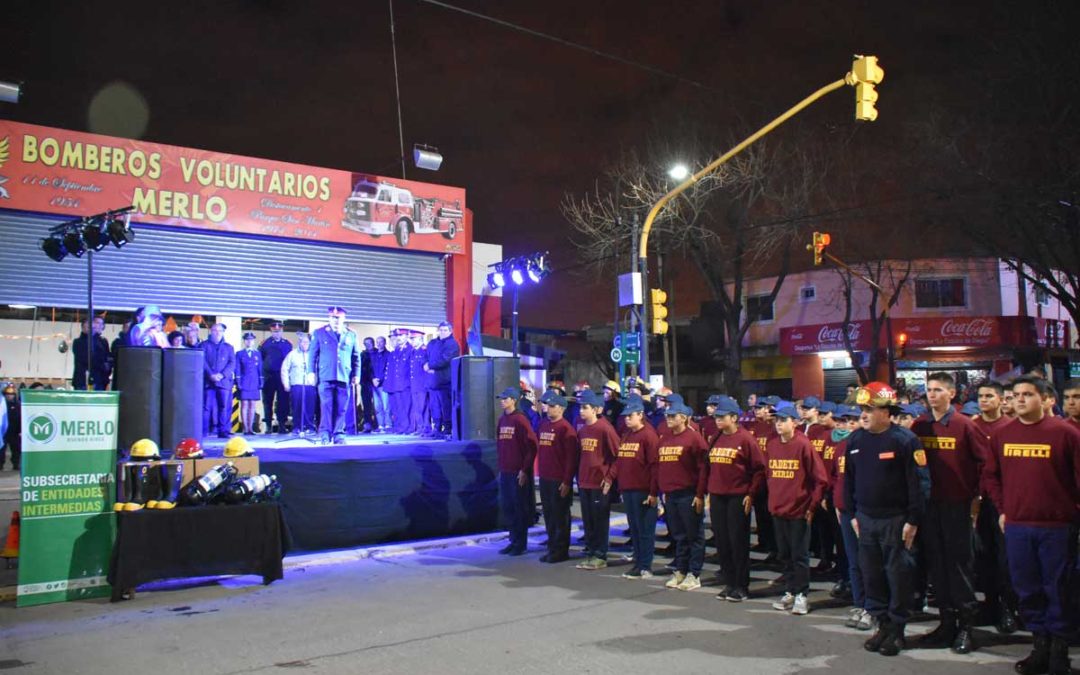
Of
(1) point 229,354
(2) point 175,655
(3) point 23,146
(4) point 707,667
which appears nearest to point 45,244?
(3) point 23,146

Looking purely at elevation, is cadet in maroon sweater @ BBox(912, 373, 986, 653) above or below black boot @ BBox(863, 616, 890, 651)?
above

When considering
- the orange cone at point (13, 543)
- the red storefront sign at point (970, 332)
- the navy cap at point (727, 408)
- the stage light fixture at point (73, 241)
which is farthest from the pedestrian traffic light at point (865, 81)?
the red storefront sign at point (970, 332)

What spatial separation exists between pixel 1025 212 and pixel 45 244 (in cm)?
2540

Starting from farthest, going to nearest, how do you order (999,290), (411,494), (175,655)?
(999,290), (411,494), (175,655)

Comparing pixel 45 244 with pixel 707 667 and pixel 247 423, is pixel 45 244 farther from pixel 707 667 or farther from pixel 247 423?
pixel 707 667

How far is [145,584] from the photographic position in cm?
919

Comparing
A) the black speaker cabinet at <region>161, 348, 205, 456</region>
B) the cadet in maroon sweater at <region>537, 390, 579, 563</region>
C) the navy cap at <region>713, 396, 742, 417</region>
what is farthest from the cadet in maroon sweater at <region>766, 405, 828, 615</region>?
the black speaker cabinet at <region>161, 348, 205, 456</region>

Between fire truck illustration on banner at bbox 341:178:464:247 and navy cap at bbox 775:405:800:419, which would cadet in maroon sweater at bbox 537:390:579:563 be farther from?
fire truck illustration on banner at bbox 341:178:464:247

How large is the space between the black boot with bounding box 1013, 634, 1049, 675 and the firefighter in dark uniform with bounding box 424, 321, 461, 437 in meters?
10.5

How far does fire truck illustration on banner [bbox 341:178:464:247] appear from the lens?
18.9 m

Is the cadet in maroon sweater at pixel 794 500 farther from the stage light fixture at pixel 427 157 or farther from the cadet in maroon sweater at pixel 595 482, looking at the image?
the stage light fixture at pixel 427 157

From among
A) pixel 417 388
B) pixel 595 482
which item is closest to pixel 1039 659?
pixel 595 482

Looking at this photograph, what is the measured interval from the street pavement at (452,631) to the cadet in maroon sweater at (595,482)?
460mm

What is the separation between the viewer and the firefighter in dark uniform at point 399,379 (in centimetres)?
1619
